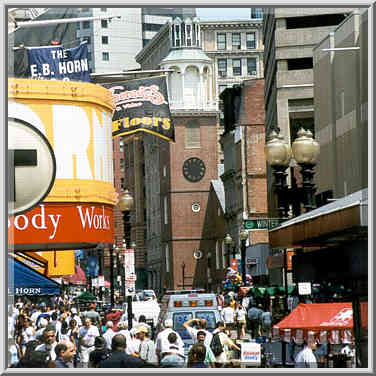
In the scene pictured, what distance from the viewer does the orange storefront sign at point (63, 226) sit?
16.5m

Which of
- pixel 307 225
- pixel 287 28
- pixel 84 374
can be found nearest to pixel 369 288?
pixel 84 374

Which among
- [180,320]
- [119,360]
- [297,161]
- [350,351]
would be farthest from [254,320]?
[119,360]

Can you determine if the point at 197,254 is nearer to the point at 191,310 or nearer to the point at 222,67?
the point at 222,67

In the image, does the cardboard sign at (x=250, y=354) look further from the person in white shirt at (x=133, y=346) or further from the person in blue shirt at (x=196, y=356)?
the person in white shirt at (x=133, y=346)

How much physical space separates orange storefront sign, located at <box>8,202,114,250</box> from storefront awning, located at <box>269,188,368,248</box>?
2912 millimetres

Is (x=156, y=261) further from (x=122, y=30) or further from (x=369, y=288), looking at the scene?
(x=369, y=288)

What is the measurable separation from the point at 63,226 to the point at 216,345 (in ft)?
9.55

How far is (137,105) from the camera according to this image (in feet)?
77.3

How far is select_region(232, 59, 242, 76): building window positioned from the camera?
93137mm

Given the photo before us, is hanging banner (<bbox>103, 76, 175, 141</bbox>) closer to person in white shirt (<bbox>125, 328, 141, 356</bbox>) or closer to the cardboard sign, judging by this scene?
person in white shirt (<bbox>125, 328, 141, 356</bbox>)

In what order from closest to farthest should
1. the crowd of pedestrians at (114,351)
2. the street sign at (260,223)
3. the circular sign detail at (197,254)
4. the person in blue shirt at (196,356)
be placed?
the crowd of pedestrians at (114,351) < the person in blue shirt at (196,356) < the street sign at (260,223) < the circular sign detail at (197,254)

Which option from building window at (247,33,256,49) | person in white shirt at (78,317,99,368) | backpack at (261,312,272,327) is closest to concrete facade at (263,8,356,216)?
building window at (247,33,256,49)

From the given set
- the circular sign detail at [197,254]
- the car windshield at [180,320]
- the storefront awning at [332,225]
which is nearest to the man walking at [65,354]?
the storefront awning at [332,225]

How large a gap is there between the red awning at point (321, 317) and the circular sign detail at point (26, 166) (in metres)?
8.23
